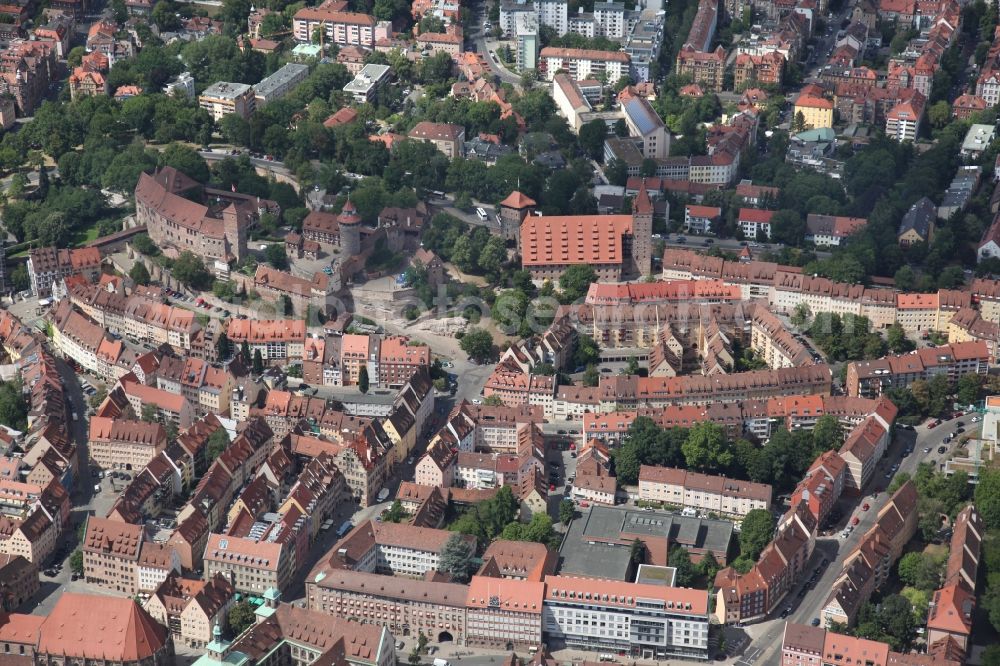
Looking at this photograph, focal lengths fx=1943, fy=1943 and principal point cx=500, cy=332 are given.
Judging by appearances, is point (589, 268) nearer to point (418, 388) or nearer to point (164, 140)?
point (418, 388)

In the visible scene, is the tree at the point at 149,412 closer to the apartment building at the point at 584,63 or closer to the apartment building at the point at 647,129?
the apartment building at the point at 647,129

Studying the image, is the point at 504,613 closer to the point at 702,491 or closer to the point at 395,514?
the point at 395,514

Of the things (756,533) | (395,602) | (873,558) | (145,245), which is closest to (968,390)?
(873,558)

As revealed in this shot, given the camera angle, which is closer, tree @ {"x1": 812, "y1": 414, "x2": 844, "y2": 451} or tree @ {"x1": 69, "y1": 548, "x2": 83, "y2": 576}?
tree @ {"x1": 69, "y1": 548, "x2": 83, "y2": 576}

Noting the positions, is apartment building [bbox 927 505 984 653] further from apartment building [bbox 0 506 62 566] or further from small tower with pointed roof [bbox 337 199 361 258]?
small tower with pointed roof [bbox 337 199 361 258]

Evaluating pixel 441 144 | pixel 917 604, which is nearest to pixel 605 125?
pixel 441 144

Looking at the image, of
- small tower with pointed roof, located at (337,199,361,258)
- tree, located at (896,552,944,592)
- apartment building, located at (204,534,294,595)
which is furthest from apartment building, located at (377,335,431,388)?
tree, located at (896,552,944,592)
